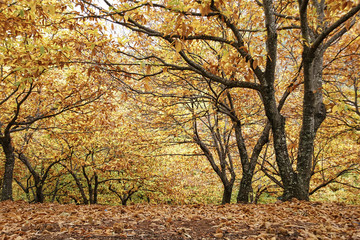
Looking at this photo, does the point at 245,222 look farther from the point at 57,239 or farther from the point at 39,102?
the point at 39,102

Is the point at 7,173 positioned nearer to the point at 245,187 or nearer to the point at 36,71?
the point at 36,71

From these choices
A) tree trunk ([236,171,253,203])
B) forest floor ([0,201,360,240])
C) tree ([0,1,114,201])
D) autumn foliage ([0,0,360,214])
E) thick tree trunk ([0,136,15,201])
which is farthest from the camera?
thick tree trunk ([0,136,15,201])

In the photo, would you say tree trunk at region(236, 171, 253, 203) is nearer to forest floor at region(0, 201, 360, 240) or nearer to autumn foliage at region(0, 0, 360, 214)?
autumn foliage at region(0, 0, 360, 214)

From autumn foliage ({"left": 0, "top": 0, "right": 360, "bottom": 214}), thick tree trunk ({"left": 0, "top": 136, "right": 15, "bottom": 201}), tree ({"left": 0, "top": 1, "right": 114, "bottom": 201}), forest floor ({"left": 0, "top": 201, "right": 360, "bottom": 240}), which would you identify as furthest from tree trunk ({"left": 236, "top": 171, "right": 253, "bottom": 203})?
thick tree trunk ({"left": 0, "top": 136, "right": 15, "bottom": 201})

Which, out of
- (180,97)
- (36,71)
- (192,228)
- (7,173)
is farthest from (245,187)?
(7,173)

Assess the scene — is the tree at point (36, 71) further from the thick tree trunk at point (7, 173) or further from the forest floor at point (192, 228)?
the forest floor at point (192, 228)

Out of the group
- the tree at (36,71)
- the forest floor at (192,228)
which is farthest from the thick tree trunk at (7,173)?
the forest floor at (192,228)

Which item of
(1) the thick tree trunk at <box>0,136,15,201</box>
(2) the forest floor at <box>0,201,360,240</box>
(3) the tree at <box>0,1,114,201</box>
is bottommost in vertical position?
(2) the forest floor at <box>0,201,360,240</box>

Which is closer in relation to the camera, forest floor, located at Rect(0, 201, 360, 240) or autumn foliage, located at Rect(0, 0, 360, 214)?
forest floor, located at Rect(0, 201, 360, 240)

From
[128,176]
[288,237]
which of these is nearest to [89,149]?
[128,176]

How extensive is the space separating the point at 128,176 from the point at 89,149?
7.08 ft

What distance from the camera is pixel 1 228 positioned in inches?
127

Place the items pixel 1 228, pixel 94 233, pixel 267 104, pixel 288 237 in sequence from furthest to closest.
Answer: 1. pixel 267 104
2. pixel 1 228
3. pixel 94 233
4. pixel 288 237

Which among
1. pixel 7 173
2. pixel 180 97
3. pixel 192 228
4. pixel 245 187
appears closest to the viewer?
pixel 192 228
